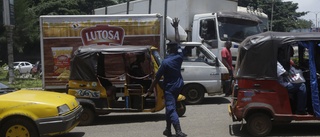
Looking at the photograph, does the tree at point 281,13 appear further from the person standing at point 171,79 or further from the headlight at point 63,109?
the headlight at point 63,109

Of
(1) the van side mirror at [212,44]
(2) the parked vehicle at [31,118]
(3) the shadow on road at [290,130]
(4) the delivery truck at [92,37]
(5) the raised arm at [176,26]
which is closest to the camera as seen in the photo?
(2) the parked vehicle at [31,118]

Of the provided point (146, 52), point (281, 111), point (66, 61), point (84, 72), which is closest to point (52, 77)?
point (66, 61)

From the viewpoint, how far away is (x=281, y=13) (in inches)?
2378

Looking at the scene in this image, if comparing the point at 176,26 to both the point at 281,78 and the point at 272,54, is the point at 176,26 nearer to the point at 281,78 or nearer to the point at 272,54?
the point at 272,54

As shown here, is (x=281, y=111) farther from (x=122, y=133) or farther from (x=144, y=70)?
(x=144, y=70)

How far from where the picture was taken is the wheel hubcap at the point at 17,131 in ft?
21.8

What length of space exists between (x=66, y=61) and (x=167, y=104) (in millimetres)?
4698

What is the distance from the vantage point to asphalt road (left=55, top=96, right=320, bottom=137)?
300 inches

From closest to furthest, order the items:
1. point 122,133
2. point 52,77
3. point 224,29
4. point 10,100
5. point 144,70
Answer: point 10,100, point 122,133, point 144,70, point 52,77, point 224,29

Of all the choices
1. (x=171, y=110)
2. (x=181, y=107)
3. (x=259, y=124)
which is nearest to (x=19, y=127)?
(x=171, y=110)

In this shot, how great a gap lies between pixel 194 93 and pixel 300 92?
4786 millimetres

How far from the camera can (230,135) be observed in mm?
7402

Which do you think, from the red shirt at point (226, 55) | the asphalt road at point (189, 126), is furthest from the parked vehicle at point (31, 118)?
the red shirt at point (226, 55)

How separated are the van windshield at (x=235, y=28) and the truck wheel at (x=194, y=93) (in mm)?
2849
